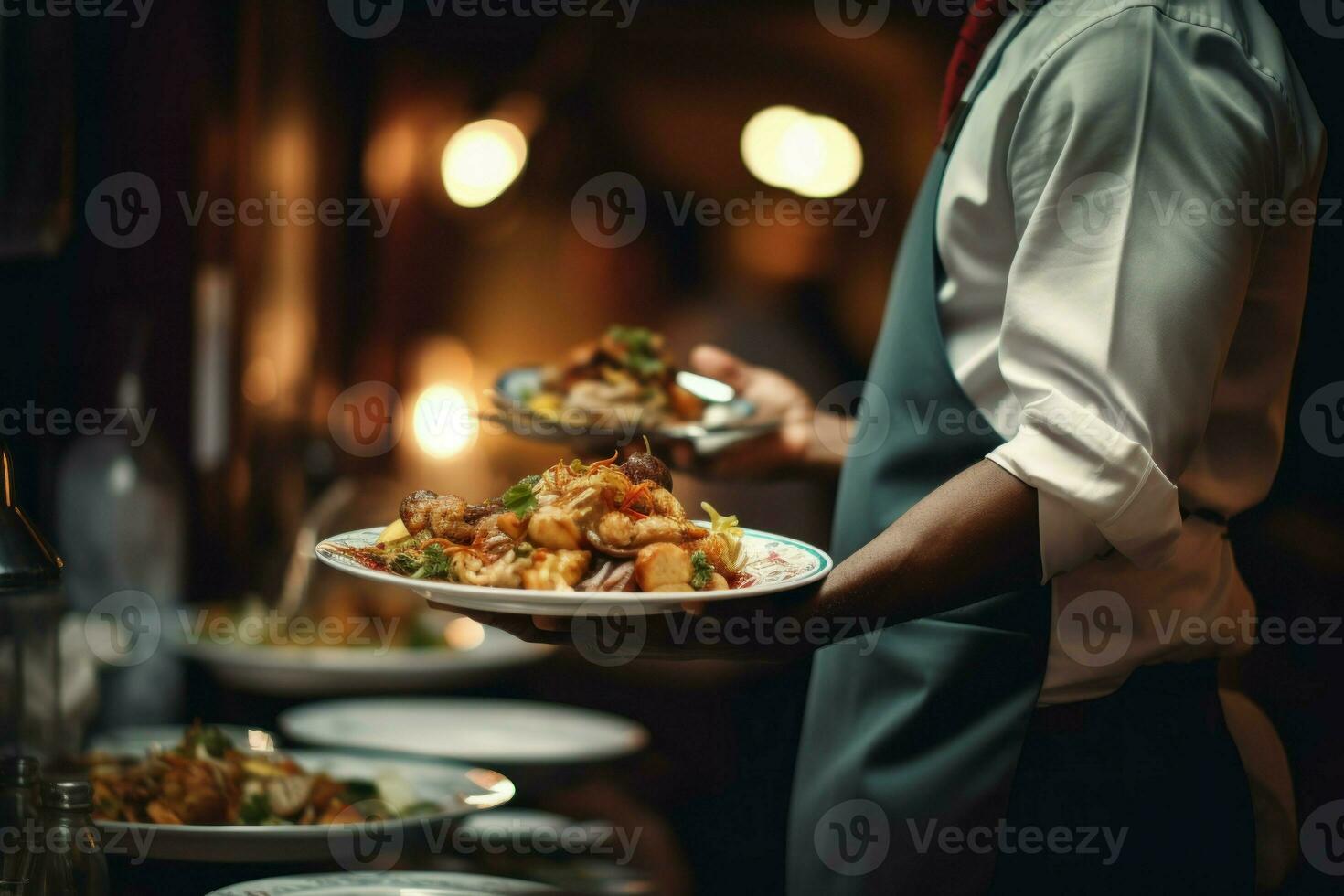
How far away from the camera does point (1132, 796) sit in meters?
1.59

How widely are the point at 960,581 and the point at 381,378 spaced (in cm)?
531

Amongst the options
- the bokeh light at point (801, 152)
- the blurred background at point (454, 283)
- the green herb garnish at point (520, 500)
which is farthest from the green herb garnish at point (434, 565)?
the bokeh light at point (801, 152)

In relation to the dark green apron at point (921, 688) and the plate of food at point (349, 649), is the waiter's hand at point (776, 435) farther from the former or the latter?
the plate of food at point (349, 649)

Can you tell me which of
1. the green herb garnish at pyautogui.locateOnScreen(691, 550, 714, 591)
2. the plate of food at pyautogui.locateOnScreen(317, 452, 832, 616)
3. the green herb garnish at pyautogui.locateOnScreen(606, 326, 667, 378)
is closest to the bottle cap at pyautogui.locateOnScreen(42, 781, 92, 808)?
the plate of food at pyautogui.locateOnScreen(317, 452, 832, 616)

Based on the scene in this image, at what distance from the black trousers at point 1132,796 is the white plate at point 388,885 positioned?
0.68m

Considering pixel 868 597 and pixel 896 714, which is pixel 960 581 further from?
pixel 896 714

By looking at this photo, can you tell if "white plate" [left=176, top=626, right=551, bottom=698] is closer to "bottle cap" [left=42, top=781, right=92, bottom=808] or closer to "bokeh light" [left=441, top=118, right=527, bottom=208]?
"bottle cap" [left=42, top=781, right=92, bottom=808]

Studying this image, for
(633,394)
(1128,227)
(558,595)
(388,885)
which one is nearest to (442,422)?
(633,394)

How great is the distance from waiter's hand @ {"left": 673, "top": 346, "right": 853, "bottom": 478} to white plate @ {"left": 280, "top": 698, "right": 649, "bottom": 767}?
710mm

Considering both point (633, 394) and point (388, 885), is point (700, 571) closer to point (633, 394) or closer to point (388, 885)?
point (388, 885)

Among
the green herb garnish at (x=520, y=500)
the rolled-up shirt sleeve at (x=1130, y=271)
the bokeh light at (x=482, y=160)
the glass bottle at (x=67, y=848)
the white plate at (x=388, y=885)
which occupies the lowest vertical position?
the white plate at (x=388, y=885)

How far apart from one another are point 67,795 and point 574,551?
62cm

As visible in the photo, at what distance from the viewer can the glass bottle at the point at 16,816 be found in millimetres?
1249

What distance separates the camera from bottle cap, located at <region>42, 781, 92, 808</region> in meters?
1.25
